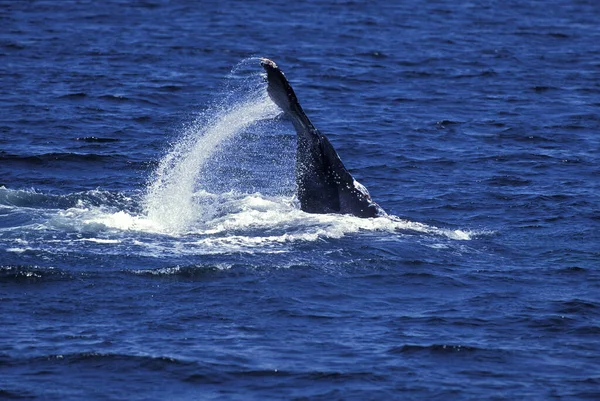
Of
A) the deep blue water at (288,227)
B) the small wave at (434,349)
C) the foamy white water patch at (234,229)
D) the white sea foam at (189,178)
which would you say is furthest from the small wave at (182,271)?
the small wave at (434,349)

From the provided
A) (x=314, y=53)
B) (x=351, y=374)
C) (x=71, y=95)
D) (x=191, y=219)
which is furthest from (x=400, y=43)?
(x=351, y=374)

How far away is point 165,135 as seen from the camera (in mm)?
25703

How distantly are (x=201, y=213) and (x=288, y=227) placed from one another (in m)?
1.77

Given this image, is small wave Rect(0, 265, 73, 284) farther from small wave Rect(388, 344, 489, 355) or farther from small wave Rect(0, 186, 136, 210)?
small wave Rect(388, 344, 489, 355)

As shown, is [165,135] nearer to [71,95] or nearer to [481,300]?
[71,95]

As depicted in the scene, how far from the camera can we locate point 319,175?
1756 cm

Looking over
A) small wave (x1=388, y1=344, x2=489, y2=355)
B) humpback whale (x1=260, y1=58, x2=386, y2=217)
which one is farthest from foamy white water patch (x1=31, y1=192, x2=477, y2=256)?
small wave (x1=388, y1=344, x2=489, y2=355)

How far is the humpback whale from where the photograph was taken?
16.9 metres

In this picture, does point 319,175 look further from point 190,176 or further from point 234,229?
point 190,176

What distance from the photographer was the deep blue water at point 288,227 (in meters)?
13.0

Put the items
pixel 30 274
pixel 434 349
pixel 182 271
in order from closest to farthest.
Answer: pixel 434 349 → pixel 30 274 → pixel 182 271

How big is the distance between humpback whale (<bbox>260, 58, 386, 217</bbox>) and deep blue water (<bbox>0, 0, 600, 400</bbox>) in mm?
238

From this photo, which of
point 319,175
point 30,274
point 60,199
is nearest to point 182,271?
point 30,274

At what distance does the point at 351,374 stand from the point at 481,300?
306cm
